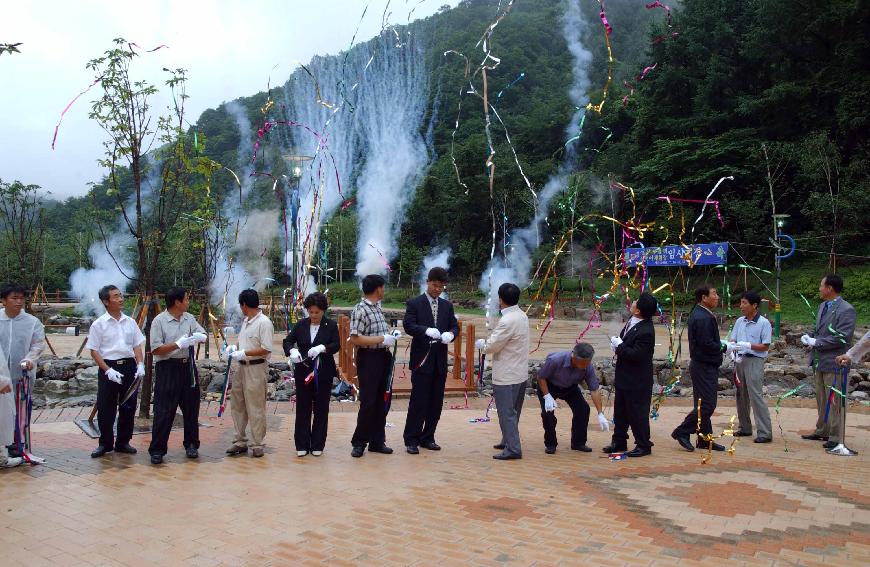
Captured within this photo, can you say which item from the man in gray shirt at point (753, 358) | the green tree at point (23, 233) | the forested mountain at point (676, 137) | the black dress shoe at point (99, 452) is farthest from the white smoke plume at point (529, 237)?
the black dress shoe at point (99, 452)

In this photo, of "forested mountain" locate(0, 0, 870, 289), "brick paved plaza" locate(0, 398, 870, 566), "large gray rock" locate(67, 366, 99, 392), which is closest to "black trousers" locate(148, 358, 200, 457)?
"brick paved plaza" locate(0, 398, 870, 566)

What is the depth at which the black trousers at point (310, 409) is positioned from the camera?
20.1 feet

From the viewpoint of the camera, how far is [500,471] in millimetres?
5602

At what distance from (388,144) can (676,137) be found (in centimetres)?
1673

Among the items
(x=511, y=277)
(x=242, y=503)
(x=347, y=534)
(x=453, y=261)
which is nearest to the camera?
(x=347, y=534)

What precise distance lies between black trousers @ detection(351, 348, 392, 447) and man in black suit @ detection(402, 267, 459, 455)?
0.93 feet

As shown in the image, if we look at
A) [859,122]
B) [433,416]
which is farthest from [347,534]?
[859,122]

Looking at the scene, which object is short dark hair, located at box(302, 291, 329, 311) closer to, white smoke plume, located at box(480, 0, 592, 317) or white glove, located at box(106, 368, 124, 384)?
white glove, located at box(106, 368, 124, 384)

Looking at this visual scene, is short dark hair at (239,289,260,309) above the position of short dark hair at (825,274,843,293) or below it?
below

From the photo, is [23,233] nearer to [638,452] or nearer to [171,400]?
[171,400]

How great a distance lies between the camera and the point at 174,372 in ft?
19.6

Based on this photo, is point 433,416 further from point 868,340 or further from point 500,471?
point 868,340

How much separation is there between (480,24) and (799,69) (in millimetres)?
25532

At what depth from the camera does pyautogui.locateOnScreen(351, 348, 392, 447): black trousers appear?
20.1ft
